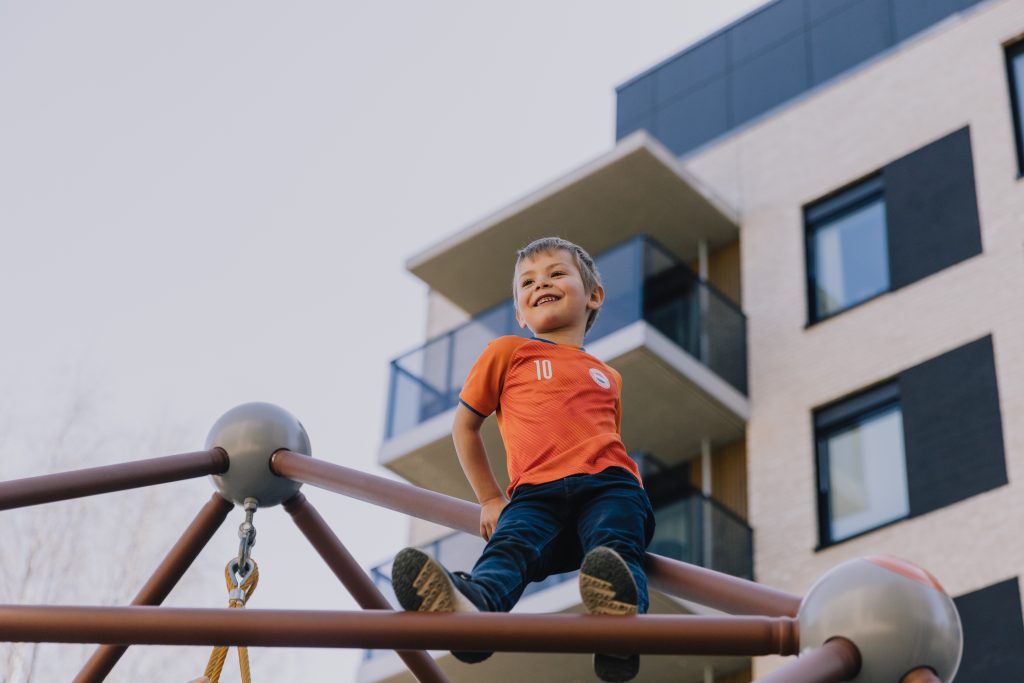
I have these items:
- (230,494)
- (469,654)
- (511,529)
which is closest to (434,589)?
(469,654)

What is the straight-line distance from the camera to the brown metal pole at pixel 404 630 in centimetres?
342

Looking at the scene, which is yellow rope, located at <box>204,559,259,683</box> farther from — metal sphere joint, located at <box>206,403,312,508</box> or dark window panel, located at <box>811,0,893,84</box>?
dark window panel, located at <box>811,0,893,84</box>

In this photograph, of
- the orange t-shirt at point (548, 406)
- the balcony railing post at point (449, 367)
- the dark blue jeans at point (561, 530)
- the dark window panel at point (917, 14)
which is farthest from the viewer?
the balcony railing post at point (449, 367)

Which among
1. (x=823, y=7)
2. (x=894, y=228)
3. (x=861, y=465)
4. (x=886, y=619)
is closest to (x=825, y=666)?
(x=886, y=619)

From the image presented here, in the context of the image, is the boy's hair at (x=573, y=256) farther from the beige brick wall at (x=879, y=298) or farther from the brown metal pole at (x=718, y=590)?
the beige brick wall at (x=879, y=298)

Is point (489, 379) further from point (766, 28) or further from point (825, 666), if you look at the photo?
point (766, 28)

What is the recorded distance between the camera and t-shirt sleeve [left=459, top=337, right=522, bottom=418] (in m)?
4.65

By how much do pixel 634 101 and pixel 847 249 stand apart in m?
4.72

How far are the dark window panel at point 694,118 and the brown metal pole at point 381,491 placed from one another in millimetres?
14180

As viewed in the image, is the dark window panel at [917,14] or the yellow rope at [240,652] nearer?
the yellow rope at [240,652]

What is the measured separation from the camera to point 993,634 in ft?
42.5

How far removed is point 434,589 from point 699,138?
52.5 ft

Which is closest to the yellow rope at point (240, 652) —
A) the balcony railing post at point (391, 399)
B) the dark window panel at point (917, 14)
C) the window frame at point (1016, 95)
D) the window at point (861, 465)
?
the window at point (861, 465)

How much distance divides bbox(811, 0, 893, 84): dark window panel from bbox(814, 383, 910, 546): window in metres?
4.09
